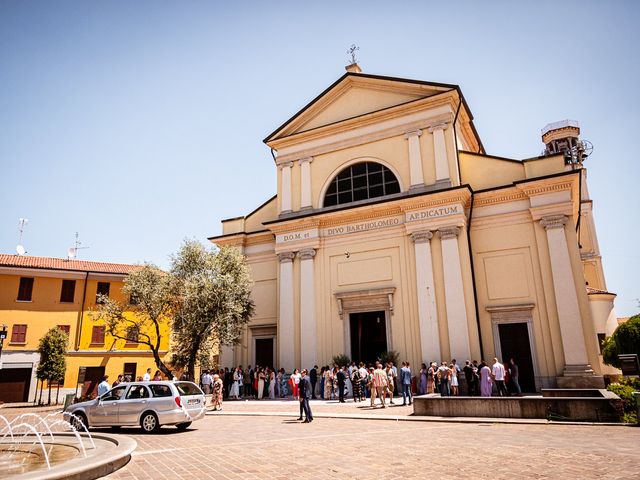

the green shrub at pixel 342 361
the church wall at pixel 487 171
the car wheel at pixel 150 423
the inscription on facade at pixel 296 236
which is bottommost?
the car wheel at pixel 150 423

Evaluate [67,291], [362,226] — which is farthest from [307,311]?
[67,291]

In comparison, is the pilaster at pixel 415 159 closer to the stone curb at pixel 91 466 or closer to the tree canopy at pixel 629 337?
the tree canopy at pixel 629 337

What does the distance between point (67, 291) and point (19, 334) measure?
367 cm

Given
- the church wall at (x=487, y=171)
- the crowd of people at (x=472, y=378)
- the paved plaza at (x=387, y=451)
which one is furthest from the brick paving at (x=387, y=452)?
the church wall at (x=487, y=171)

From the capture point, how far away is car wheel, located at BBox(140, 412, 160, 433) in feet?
36.8

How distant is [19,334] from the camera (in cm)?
2714

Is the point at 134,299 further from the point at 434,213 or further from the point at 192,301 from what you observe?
the point at 434,213

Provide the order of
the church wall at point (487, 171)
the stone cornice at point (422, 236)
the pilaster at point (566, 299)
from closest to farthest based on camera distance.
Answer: the pilaster at point (566, 299) < the stone cornice at point (422, 236) < the church wall at point (487, 171)

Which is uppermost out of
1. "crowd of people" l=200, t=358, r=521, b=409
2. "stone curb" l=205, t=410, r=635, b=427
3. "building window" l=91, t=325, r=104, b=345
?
"building window" l=91, t=325, r=104, b=345

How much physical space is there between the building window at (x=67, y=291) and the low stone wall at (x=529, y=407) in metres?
25.3

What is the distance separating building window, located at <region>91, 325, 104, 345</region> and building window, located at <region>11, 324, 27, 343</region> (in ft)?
12.3

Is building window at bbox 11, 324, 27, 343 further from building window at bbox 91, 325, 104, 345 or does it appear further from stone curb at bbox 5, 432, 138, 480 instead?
stone curb at bbox 5, 432, 138, 480

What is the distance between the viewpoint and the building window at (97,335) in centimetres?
2928

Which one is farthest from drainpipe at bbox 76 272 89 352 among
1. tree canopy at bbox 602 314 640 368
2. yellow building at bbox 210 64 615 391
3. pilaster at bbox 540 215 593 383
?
tree canopy at bbox 602 314 640 368
